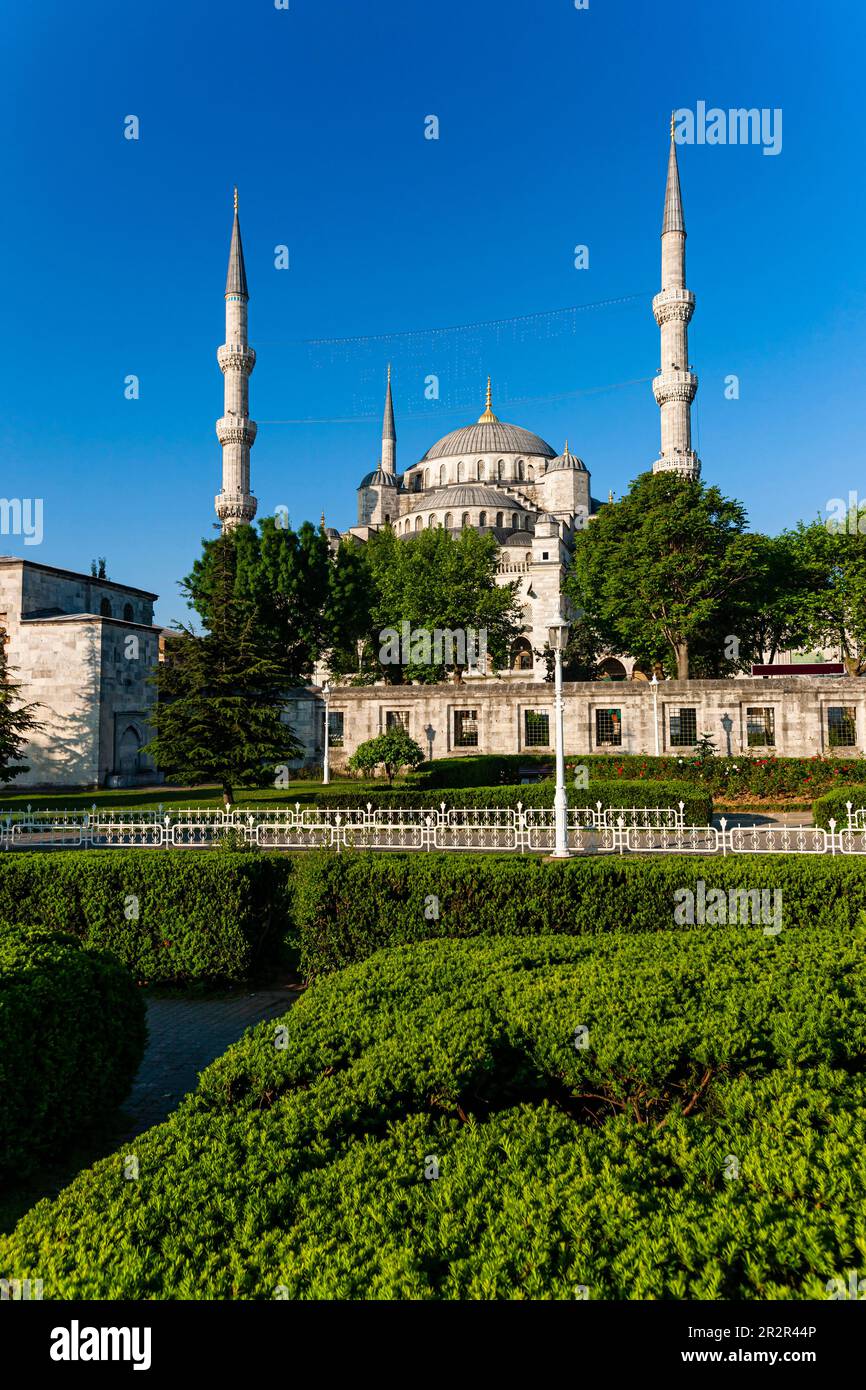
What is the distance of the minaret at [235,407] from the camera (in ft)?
159

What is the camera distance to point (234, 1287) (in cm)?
271

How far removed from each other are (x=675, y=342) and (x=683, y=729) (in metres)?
28.0

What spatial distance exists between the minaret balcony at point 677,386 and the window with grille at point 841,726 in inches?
1009

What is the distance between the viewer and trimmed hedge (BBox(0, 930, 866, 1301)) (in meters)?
2.75

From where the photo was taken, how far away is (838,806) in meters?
17.0

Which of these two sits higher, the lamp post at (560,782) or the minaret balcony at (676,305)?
the minaret balcony at (676,305)

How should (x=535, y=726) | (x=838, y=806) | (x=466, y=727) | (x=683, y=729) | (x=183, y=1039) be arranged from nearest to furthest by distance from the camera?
1. (x=183, y=1039)
2. (x=838, y=806)
3. (x=683, y=729)
4. (x=535, y=726)
5. (x=466, y=727)

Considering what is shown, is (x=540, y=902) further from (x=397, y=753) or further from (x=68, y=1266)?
(x=397, y=753)

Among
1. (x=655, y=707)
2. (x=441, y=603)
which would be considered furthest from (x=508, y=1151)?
(x=441, y=603)

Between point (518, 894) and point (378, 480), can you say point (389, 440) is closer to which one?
point (378, 480)

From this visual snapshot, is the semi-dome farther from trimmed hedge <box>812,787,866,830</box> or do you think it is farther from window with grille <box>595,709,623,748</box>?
trimmed hedge <box>812,787,866,830</box>

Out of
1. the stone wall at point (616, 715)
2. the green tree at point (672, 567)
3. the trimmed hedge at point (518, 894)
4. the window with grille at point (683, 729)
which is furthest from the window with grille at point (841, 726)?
the trimmed hedge at point (518, 894)

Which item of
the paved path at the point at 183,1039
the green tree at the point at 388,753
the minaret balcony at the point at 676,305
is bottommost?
the paved path at the point at 183,1039

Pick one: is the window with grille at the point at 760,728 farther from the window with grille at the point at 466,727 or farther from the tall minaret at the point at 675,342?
the tall minaret at the point at 675,342
